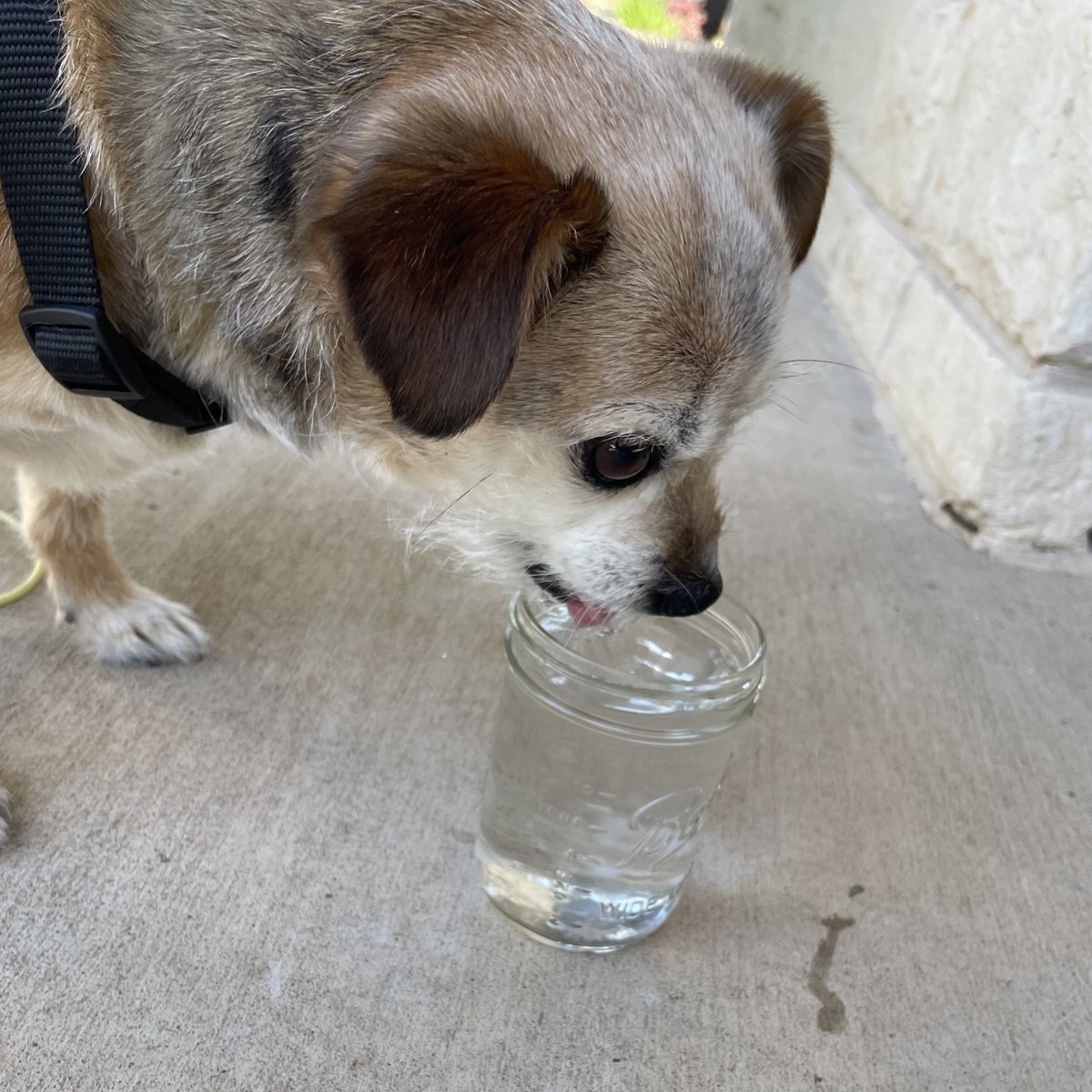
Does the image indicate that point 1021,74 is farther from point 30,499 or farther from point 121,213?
point 30,499

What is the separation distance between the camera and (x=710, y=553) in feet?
4.69

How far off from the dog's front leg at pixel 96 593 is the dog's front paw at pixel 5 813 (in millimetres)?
350

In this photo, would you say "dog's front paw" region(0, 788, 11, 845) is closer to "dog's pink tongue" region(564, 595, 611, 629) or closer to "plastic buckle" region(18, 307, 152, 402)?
"plastic buckle" region(18, 307, 152, 402)

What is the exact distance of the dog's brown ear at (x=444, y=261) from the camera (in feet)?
3.25

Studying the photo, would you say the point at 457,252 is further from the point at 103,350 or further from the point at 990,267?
the point at 990,267

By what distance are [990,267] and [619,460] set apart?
1.86 meters

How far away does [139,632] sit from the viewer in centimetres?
175

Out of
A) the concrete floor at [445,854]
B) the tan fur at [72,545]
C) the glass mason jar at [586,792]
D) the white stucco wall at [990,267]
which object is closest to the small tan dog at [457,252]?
the glass mason jar at [586,792]

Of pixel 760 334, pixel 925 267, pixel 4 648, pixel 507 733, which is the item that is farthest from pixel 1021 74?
pixel 4 648

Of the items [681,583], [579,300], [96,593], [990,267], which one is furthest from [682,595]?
[990,267]

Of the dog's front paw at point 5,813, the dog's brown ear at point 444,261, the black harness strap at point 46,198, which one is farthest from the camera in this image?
the dog's front paw at point 5,813

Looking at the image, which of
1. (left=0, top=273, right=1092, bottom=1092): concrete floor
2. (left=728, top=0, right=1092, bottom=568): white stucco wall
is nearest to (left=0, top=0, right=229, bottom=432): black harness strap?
(left=0, top=273, right=1092, bottom=1092): concrete floor

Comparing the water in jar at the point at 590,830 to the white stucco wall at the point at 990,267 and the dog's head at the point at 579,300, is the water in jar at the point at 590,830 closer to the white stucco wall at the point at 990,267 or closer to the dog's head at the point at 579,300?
the dog's head at the point at 579,300

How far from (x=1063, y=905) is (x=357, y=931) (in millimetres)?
1180
